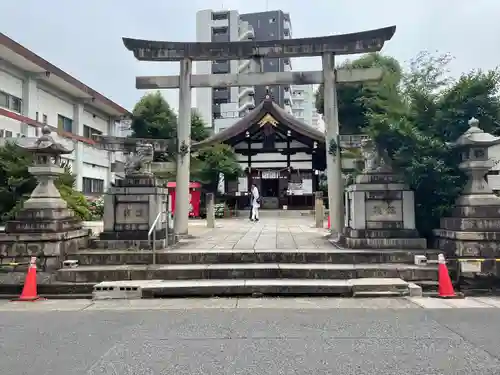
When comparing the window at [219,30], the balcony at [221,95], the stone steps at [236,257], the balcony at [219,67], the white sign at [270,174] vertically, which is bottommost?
the stone steps at [236,257]

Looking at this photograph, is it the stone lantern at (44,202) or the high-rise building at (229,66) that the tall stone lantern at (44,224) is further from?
the high-rise building at (229,66)

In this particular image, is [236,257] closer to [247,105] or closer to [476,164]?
[476,164]

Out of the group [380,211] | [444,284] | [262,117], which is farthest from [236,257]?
[262,117]

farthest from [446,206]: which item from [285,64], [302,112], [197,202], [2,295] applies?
[302,112]

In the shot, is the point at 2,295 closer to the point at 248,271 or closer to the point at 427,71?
the point at 248,271

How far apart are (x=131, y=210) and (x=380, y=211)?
571cm

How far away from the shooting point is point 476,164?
8531 millimetres

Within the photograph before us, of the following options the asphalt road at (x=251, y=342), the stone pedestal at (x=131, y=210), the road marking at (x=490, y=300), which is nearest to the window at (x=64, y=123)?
the stone pedestal at (x=131, y=210)

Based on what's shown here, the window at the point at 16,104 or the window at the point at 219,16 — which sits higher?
the window at the point at 219,16

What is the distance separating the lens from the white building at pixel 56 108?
2142 cm

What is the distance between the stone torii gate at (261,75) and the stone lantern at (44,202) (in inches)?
135

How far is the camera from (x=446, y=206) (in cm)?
933

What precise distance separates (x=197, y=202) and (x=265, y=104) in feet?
23.8

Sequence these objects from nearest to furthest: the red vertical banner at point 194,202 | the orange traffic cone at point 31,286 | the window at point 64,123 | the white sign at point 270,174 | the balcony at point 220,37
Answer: the orange traffic cone at point 31,286 → the red vertical banner at point 194,202 → the window at point 64,123 → the white sign at point 270,174 → the balcony at point 220,37
